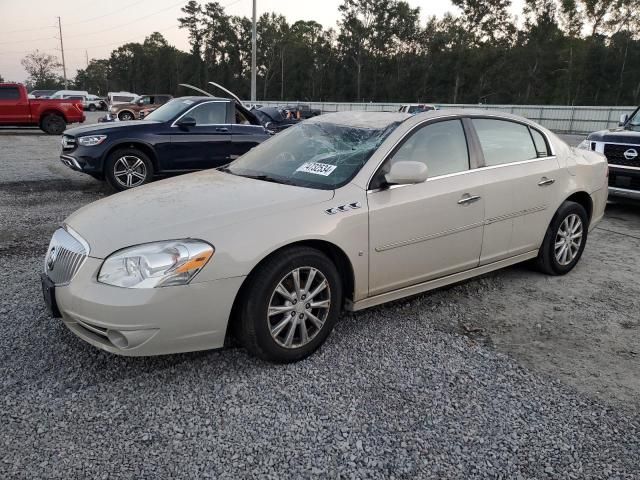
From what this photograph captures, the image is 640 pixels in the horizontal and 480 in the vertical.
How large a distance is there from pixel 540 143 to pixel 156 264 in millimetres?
3456

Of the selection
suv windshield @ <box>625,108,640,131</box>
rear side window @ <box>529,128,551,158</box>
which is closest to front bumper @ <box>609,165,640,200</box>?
suv windshield @ <box>625,108,640,131</box>

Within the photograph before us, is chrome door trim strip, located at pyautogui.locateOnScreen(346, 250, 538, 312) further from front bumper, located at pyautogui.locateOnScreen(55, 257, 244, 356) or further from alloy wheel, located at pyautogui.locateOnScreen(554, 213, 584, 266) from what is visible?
front bumper, located at pyautogui.locateOnScreen(55, 257, 244, 356)

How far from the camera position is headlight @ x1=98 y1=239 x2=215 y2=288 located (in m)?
2.65

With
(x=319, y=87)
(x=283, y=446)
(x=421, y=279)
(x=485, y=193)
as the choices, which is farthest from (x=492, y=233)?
(x=319, y=87)

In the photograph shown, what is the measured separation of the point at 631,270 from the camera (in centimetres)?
502

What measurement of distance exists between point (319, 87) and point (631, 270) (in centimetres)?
7500

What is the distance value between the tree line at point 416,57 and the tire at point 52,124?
48.9m

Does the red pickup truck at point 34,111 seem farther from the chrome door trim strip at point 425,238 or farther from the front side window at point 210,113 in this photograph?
the chrome door trim strip at point 425,238

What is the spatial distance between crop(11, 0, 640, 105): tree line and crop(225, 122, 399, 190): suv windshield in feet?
180

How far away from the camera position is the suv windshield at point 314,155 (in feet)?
11.2

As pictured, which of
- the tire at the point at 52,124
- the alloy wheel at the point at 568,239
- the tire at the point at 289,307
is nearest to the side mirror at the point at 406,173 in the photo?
the tire at the point at 289,307

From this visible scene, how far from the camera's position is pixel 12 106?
59.0ft

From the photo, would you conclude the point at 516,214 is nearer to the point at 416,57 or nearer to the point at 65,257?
the point at 65,257

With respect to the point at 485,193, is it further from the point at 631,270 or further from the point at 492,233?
the point at 631,270
